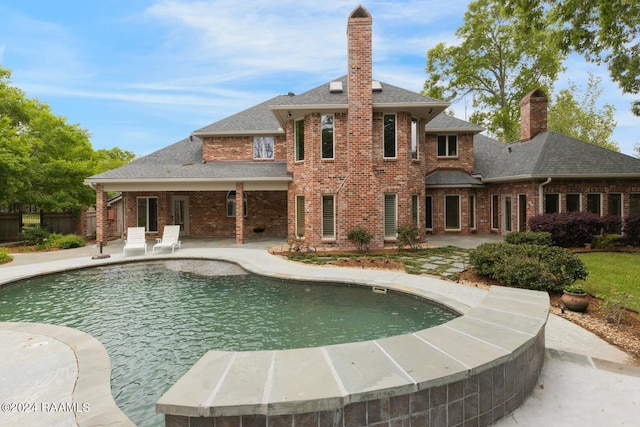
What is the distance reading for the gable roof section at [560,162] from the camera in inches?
547

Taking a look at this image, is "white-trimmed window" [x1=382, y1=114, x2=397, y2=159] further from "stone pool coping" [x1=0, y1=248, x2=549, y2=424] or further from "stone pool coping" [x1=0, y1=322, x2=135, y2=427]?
"stone pool coping" [x1=0, y1=322, x2=135, y2=427]

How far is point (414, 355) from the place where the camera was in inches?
113

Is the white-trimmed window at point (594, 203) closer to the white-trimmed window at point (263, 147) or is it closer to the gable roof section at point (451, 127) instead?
the gable roof section at point (451, 127)

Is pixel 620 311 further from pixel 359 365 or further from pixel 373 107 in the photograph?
pixel 373 107

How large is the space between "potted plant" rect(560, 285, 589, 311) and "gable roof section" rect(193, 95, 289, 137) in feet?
47.6

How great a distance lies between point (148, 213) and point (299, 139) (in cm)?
993

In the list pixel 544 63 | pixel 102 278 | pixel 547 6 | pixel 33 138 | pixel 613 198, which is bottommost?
pixel 102 278

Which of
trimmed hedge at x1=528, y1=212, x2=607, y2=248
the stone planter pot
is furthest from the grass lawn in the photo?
trimmed hedge at x1=528, y1=212, x2=607, y2=248

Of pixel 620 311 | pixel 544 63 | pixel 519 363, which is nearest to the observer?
pixel 519 363

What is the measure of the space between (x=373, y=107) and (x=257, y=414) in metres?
12.5

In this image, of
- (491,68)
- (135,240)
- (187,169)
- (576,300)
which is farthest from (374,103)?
(491,68)

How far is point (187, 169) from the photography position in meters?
15.4

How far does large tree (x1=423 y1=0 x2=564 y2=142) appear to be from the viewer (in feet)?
82.5

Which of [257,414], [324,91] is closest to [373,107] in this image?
[324,91]
